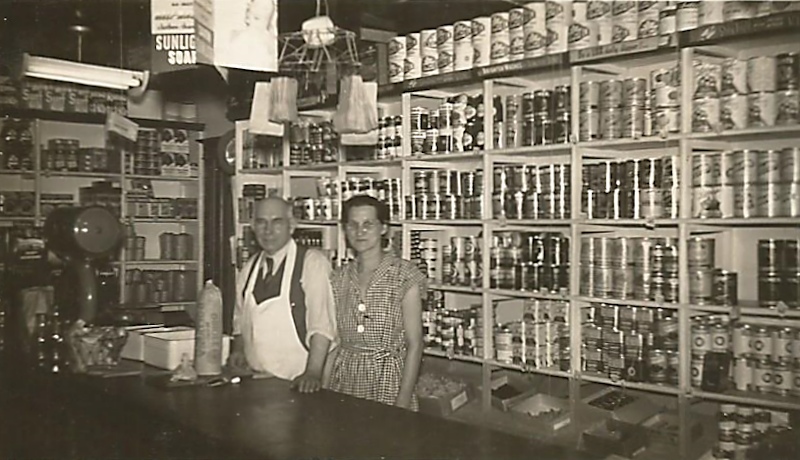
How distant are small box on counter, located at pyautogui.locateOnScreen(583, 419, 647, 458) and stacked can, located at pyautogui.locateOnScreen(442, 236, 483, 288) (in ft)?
1.75

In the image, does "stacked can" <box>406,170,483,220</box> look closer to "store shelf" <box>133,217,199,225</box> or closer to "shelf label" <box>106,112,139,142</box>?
"store shelf" <box>133,217,199,225</box>

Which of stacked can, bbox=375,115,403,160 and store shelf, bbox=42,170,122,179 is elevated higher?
stacked can, bbox=375,115,403,160

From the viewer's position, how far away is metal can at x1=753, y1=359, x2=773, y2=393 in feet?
6.81

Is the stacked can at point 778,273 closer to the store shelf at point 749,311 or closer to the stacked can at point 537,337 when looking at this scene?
the store shelf at point 749,311

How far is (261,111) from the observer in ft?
7.77

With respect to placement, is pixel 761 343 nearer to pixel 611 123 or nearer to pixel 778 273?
pixel 778 273

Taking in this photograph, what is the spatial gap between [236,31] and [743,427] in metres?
1.56

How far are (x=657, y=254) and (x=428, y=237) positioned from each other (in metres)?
0.70

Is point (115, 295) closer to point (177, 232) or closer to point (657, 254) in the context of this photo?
point (177, 232)

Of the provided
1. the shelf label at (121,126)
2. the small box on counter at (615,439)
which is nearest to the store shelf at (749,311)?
the small box on counter at (615,439)

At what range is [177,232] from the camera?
214 cm

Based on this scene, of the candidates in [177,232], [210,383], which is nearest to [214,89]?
[177,232]

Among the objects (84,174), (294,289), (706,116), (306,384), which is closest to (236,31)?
(84,174)

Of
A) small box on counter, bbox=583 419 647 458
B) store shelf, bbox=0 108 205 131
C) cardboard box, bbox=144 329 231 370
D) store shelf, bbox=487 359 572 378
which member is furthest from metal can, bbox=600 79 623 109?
cardboard box, bbox=144 329 231 370
